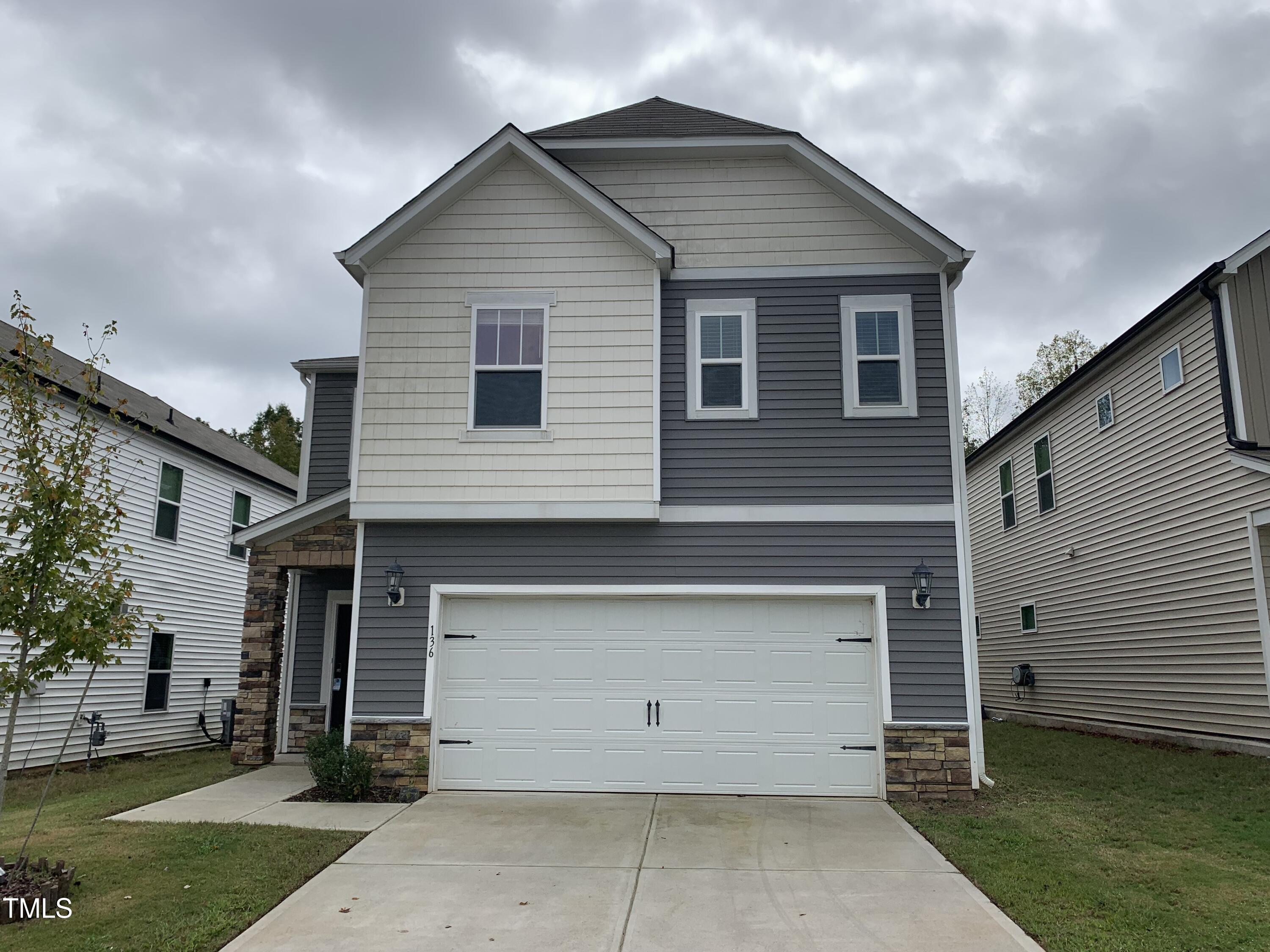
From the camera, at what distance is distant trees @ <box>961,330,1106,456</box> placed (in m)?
30.8

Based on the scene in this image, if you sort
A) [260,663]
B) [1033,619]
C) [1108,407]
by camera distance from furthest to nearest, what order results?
[1033,619], [1108,407], [260,663]

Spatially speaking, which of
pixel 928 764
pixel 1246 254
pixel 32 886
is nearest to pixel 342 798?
pixel 32 886

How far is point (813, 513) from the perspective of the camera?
9.73 metres

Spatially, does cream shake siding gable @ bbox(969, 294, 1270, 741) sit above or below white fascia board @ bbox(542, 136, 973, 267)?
below

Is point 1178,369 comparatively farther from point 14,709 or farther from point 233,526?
point 233,526

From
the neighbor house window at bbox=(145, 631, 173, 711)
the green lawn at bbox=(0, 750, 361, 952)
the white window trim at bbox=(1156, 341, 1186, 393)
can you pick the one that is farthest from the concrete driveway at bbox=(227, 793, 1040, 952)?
the neighbor house window at bbox=(145, 631, 173, 711)

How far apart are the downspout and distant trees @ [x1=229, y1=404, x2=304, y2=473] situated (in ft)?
107

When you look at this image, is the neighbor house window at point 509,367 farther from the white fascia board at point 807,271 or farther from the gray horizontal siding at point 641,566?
the white fascia board at point 807,271

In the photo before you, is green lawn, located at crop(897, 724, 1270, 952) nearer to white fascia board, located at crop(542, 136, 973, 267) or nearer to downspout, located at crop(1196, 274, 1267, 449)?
downspout, located at crop(1196, 274, 1267, 449)

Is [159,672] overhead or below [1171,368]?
below

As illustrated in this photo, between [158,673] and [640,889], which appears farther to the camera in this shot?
[158,673]

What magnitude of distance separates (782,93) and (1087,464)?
895 cm

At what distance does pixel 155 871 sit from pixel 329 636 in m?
6.46

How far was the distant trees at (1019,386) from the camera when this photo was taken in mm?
30812
